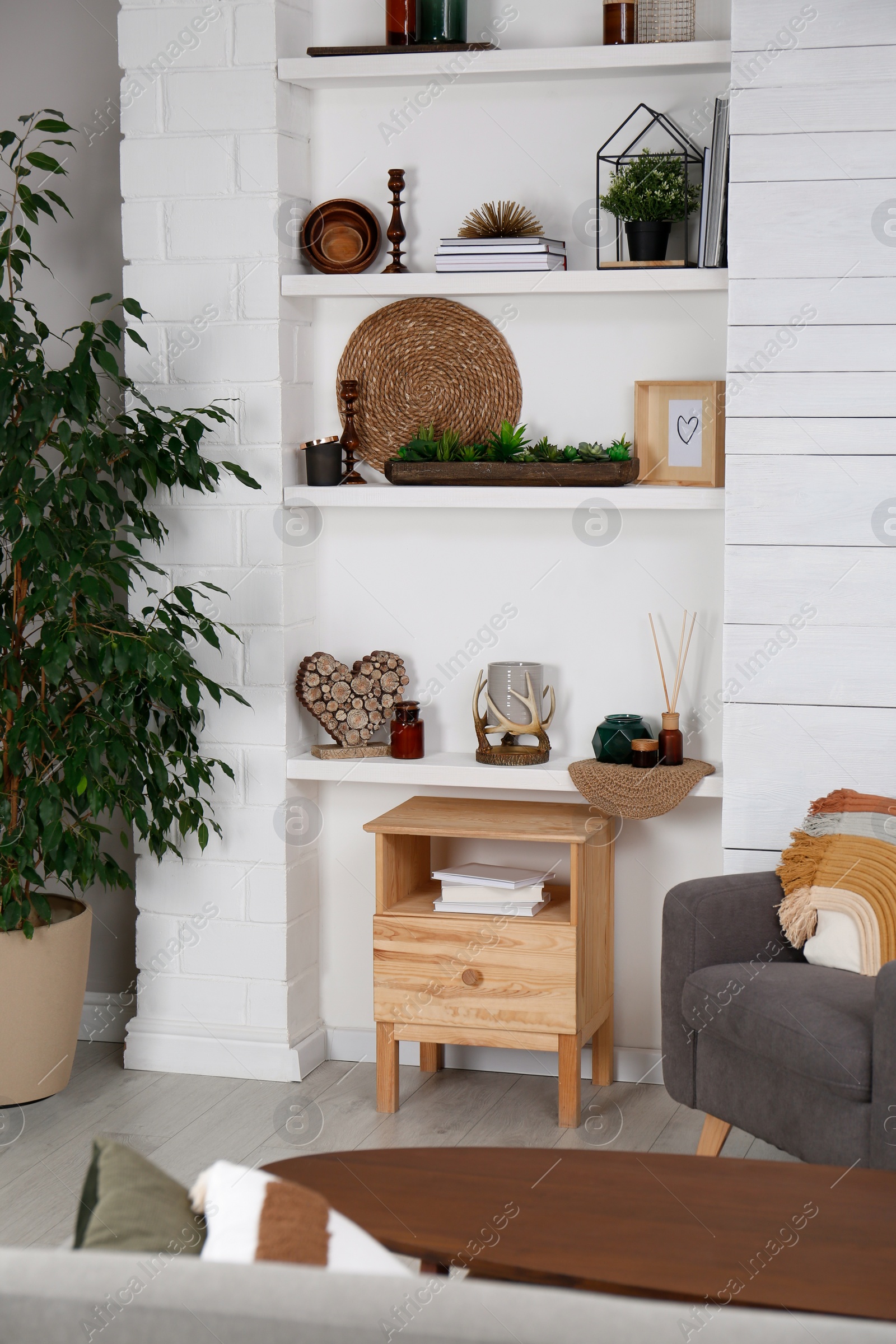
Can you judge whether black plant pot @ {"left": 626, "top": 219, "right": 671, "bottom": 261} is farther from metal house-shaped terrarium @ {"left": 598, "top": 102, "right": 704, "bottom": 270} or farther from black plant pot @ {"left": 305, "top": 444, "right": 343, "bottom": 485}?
black plant pot @ {"left": 305, "top": 444, "right": 343, "bottom": 485}

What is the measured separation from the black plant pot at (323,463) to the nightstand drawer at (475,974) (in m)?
1.00

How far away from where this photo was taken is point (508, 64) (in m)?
2.88

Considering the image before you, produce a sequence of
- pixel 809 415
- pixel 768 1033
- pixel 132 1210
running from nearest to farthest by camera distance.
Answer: pixel 132 1210, pixel 768 1033, pixel 809 415

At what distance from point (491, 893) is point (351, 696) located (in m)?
0.58

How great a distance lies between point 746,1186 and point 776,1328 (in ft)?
2.59

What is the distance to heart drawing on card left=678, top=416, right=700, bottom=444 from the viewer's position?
296 cm

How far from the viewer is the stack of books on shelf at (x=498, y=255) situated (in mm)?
2916

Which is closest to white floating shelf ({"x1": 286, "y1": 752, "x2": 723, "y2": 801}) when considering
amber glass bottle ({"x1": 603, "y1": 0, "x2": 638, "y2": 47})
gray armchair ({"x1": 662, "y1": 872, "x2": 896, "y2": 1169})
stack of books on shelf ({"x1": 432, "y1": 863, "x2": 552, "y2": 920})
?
stack of books on shelf ({"x1": 432, "y1": 863, "x2": 552, "y2": 920})

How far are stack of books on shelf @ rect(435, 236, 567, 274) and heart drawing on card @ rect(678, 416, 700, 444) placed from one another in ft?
1.44

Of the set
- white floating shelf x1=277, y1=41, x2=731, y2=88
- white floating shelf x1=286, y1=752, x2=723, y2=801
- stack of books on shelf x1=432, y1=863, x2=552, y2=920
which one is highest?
white floating shelf x1=277, y1=41, x2=731, y2=88

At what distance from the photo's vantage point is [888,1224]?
1.38 m

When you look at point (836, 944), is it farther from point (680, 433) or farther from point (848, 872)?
point (680, 433)

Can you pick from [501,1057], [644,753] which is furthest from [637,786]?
[501,1057]

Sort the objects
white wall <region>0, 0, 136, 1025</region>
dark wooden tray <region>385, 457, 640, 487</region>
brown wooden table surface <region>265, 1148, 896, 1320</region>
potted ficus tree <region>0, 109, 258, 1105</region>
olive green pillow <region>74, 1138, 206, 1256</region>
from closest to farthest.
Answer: olive green pillow <region>74, 1138, 206, 1256</region>
brown wooden table surface <region>265, 1148, 896, 1320</region>
potted ficus tree <region>0, 109, 258, 1105</region>
dark wooden tray <region>385, 457, 640, 487</region>
white wall <region>0, 0, 136, 1025</region>
